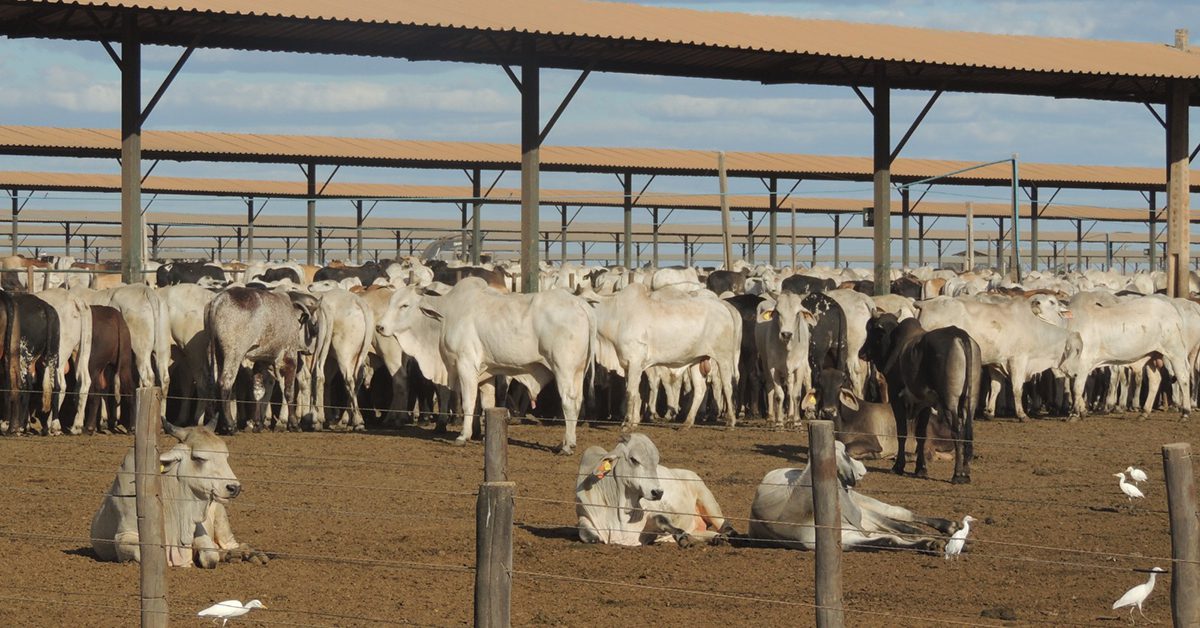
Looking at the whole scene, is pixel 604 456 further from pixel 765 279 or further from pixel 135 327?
pixel 765 279

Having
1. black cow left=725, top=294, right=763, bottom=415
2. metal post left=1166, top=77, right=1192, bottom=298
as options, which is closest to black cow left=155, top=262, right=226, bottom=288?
black cow left=725, top=294, right=763, bottom=415

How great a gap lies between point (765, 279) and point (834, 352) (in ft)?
28.6

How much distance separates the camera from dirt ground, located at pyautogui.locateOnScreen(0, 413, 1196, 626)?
8500mm

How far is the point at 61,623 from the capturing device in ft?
26.8

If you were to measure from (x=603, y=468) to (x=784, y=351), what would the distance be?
868 centimetres

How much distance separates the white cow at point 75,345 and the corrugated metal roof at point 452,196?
67.6ft

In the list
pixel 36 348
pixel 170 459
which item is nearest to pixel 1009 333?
pixel 36 348

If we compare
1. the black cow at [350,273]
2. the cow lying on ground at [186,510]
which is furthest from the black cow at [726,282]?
the cow lying on ground at [186,510]

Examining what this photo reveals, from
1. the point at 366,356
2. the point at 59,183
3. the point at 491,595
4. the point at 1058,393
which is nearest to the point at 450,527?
the point at 491,595

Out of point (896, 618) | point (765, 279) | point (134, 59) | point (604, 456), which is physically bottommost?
point (896, 618)

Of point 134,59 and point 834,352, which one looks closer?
point 834,352

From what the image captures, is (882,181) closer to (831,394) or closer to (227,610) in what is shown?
(831,394)

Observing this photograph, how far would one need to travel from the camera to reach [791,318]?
1817 cm

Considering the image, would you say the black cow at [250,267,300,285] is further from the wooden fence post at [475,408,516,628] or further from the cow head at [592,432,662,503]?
the wooden fence post at [475,408,516,628]
